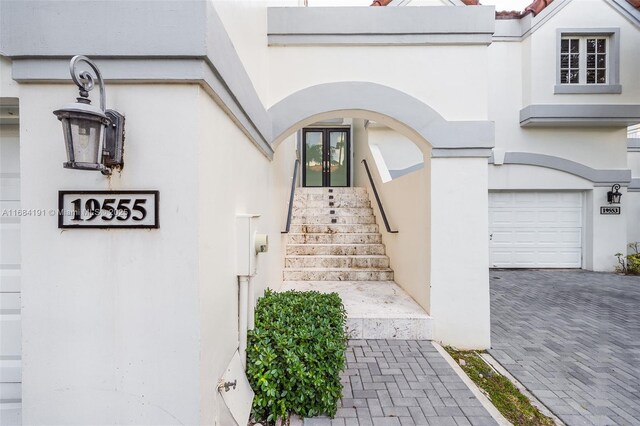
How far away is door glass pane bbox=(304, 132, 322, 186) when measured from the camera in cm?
1044

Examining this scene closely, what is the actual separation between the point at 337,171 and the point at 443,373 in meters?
8.12

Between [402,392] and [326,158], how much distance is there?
8.58 m

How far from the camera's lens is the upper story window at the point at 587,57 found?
7.59 m

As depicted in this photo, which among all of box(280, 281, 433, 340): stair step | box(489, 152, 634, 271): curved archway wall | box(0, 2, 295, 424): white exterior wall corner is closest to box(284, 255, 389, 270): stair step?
box(280, 281, 433, 340): stair step

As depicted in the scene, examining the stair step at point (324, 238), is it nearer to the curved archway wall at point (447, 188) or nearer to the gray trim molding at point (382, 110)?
the curved archway wall at point (447, 188)

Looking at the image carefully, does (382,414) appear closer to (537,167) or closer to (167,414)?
(167,414)

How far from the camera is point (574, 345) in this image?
361 cm

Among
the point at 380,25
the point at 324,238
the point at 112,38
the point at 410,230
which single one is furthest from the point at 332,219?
the point at 112,38

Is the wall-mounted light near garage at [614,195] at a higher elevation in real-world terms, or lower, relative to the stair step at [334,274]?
higher

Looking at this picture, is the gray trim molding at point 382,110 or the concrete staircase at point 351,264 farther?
the concrete staircase at point 351,264

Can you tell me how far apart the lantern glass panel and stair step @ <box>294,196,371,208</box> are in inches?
216

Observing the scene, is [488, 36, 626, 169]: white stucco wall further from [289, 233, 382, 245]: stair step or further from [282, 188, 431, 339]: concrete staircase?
[289, 233, 382, 245]: stair step

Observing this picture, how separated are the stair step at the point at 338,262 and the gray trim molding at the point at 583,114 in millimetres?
5796

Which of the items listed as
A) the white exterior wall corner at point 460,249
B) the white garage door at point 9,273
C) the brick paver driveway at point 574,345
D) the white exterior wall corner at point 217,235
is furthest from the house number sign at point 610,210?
the white garage door at point 9,273
